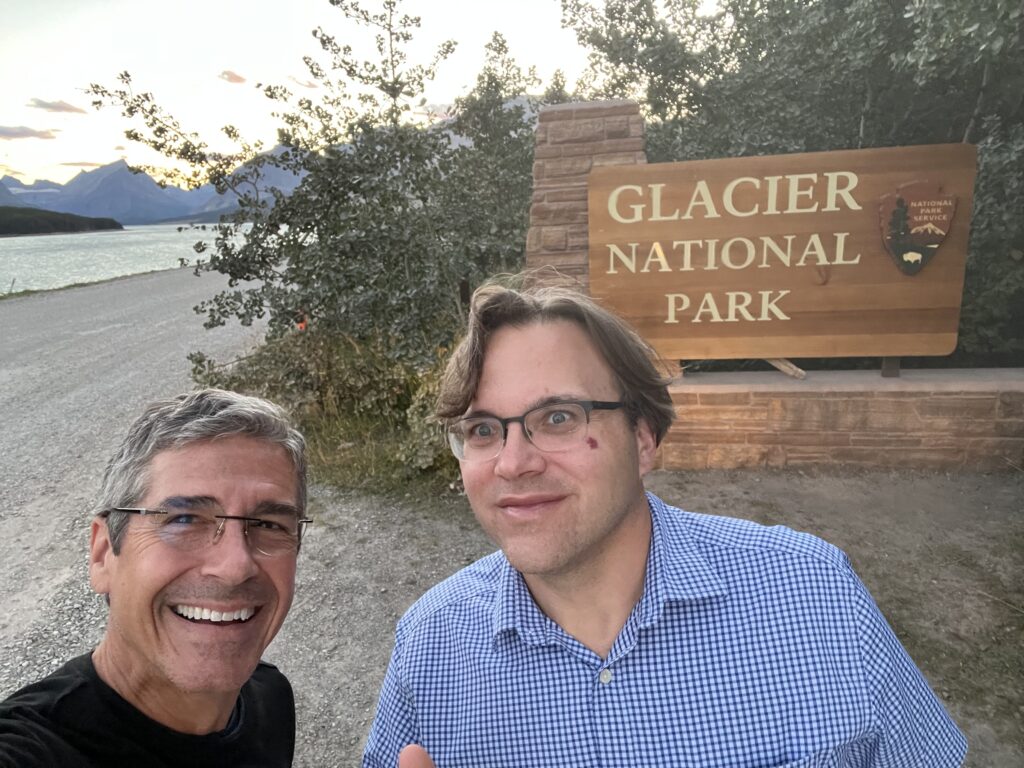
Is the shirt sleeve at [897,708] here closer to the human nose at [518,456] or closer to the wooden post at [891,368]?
the human nose at [518,456]

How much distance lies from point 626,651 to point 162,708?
92 centimetres

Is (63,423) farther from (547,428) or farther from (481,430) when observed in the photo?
(547,428)

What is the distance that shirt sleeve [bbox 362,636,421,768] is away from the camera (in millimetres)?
1364

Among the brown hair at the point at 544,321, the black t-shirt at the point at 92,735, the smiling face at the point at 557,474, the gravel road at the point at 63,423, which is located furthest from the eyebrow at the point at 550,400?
the gravel road at the point at 63,423

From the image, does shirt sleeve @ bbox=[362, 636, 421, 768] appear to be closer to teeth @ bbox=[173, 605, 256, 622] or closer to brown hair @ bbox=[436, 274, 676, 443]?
teeth @ bbox=[173, 605, 256, 622]

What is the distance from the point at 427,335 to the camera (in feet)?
16.4

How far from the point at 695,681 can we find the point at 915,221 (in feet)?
11.9

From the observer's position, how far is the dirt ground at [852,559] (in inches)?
101

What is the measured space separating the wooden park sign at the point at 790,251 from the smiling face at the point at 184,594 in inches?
128

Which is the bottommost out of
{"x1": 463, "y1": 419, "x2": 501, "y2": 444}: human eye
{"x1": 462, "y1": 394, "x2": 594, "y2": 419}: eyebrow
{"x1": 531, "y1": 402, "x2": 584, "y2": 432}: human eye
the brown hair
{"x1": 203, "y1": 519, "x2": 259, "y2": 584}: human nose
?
{"x1": 203, "y1": 519, "x2": 259, "y2": 584}: human nose

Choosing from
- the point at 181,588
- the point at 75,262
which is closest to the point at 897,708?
the point at 181,588

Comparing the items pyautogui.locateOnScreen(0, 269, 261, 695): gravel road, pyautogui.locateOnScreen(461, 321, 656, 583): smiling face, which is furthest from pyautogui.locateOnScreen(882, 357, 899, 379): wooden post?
pyautogui.locateOnScreen(0, 269, 261, 695): gravel road

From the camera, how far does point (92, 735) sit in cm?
120

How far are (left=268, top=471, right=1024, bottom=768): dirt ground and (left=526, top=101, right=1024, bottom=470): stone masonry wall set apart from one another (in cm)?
14
